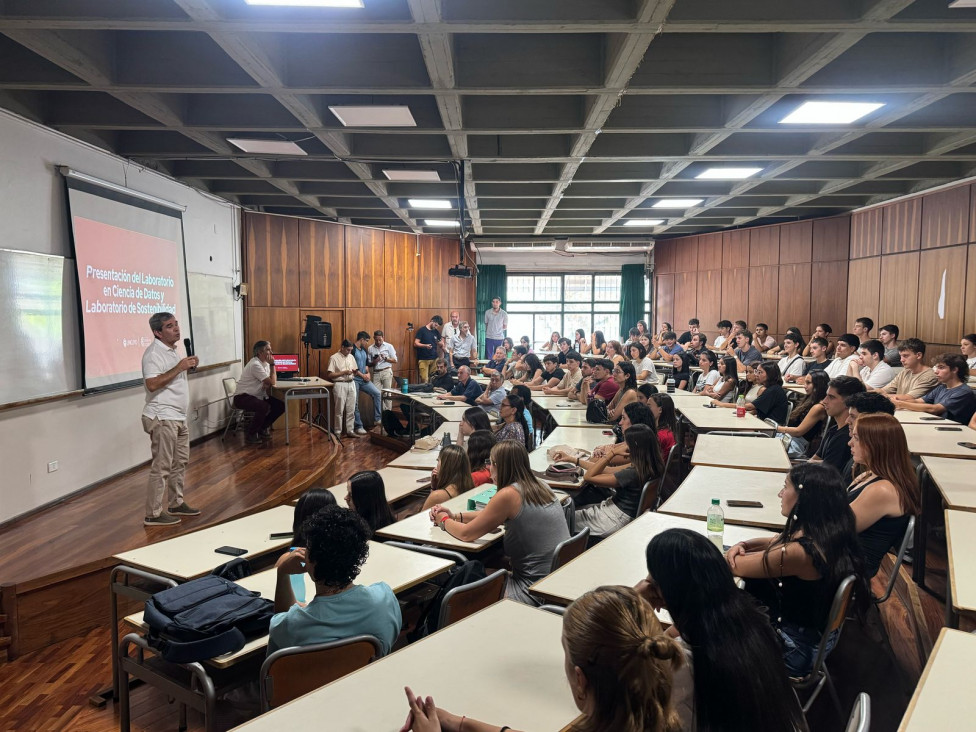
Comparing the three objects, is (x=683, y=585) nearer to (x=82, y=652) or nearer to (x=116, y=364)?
(x=82, y=652)

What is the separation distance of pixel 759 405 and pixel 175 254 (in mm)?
6338

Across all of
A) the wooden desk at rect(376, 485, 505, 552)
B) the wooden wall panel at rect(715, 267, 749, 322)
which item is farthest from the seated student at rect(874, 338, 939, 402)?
the wooden wall panel at rect(715, 267, 749, 322)

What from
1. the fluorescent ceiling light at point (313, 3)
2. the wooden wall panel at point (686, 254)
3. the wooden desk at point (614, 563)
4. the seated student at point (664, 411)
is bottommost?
the wooden desk at point (614, 563)

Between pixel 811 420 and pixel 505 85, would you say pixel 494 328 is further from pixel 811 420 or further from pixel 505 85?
pixel 505 85

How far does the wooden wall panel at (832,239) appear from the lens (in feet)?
35.4

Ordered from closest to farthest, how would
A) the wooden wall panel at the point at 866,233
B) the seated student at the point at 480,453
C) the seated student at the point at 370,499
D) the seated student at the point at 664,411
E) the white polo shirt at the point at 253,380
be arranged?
1. the seated student at the point at 370,499
2. the seated student at the point at 480,453
3. the seated student at the point at 664,411
4. the white polo shirt at the point at 253,380
5. the wooden wall panel at the point at 866,233

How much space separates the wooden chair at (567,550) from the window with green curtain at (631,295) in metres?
12.5

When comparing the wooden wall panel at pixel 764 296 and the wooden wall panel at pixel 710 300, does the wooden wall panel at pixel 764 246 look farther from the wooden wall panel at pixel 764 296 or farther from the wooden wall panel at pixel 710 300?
the wooden wall panel at pixel 710 300

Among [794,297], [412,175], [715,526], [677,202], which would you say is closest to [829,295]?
[794,297]

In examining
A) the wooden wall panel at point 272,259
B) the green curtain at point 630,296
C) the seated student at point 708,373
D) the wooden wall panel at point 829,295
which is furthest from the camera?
the green curtain at point 630,296

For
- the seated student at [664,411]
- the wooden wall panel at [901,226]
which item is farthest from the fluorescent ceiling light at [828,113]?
the wooden wall panel at [901,226]

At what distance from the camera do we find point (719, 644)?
166 cm

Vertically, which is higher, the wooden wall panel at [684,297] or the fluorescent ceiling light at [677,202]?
the fluorescent ceiling light at [677,202]

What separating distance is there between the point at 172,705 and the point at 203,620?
4.18ft
